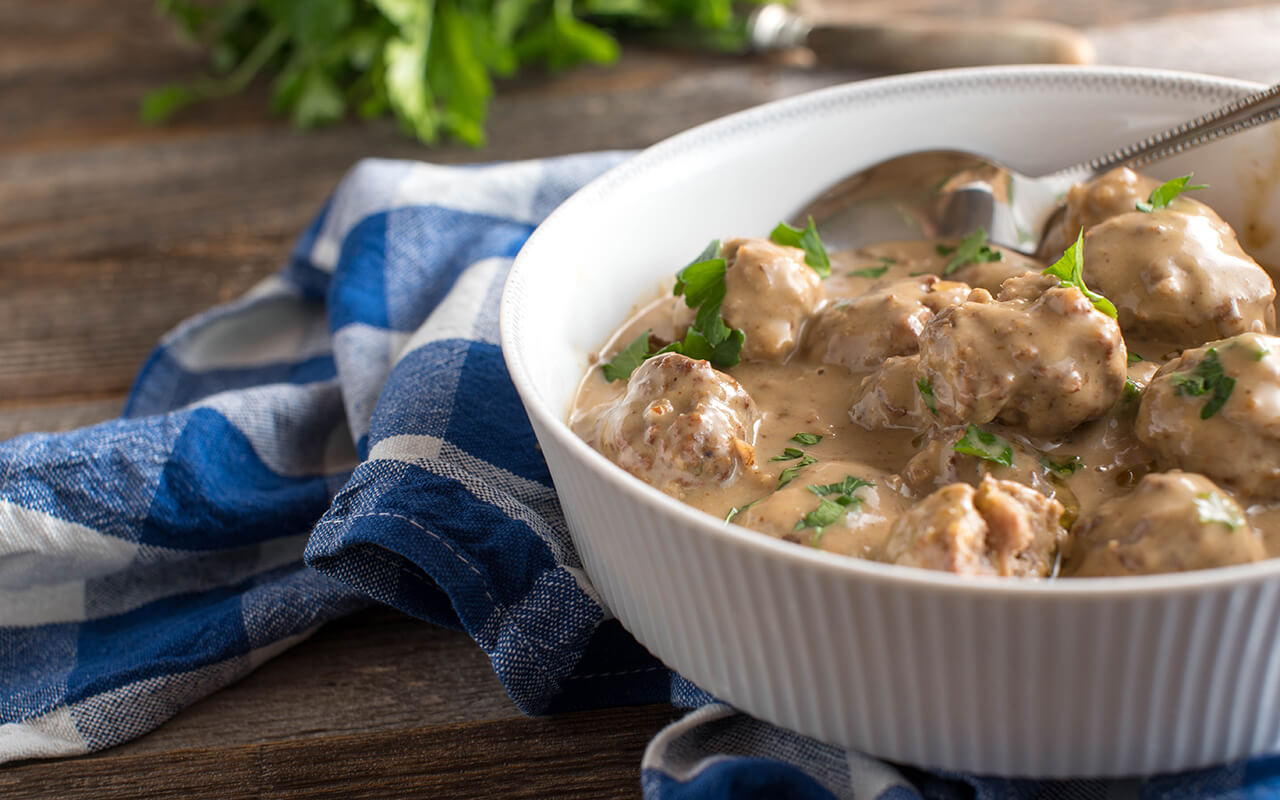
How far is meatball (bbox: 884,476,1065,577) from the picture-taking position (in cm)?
175

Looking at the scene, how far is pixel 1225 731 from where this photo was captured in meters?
1.72

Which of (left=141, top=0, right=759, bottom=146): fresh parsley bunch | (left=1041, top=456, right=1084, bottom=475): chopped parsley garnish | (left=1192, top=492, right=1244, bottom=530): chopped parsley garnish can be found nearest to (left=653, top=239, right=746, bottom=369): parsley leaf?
(left=1041, top=456, right=1084, bottom=475): chopped parsley garnish

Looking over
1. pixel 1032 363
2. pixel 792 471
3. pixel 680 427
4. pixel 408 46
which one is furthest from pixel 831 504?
pixel 408 46

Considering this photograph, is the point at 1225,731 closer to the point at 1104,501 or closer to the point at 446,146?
the point at 1104,501

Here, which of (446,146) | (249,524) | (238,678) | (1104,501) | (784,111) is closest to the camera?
(1104,501)

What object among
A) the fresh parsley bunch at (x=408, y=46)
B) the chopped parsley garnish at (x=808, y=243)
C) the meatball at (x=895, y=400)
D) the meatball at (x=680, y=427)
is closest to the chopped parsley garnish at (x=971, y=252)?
the chopped parsley garnish at (x=808, y=243)

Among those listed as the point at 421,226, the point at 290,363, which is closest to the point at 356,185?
the point at 421,226

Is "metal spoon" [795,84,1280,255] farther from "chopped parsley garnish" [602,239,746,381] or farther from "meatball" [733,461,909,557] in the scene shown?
"meatball" [733,461,909,557]

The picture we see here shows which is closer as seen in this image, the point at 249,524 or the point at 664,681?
the point at 664,681

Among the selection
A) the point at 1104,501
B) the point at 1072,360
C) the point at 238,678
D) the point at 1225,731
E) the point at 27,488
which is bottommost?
the point at 238,678

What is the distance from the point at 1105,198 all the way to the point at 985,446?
0.89 m

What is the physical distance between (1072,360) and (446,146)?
312 centimetres

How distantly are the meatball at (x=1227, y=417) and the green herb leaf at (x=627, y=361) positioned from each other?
108cm

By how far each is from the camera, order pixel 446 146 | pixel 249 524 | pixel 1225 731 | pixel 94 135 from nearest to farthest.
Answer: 1. pixel 1225 731
2. pixel 249 524
3. pixel 446 146
4. pixel 94 135
